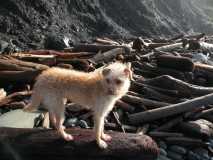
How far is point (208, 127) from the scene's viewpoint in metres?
10.1

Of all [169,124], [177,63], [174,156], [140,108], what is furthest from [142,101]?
[177,63]

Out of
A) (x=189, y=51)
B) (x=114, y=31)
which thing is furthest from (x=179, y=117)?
(x=114, y=31)

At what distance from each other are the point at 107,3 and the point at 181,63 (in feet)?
54.4

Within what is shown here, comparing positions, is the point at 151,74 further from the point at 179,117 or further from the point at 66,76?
the point at 66,76

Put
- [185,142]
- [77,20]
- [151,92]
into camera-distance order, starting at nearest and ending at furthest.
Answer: [185,142] < [151,92] < [77,20]

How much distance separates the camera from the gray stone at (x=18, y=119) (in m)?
8.91

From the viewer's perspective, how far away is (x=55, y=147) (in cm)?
729

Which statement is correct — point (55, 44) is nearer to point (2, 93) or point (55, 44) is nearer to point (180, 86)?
point (2, 93)

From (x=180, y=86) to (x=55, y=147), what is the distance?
16.5 feet

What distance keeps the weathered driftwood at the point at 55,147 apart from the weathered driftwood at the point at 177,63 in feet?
17.3

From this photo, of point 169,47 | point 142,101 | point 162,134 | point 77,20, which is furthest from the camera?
point 77,20

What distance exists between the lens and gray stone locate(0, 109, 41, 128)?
8906mm

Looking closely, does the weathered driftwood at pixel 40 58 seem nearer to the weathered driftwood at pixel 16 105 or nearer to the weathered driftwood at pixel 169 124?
the weathered driftwood at pixel 16 105

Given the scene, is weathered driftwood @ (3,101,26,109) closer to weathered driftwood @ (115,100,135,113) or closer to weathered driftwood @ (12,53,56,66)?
weathered driftwood @ (115,100,135,113)
